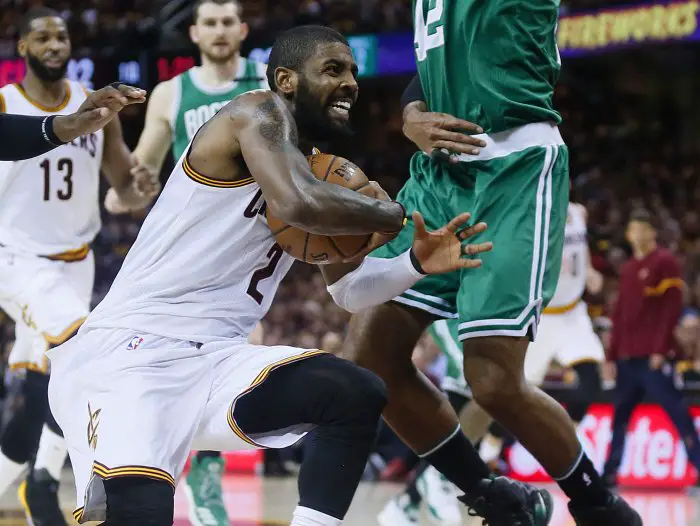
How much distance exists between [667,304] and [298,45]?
6169 millimetres

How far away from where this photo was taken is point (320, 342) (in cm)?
1246

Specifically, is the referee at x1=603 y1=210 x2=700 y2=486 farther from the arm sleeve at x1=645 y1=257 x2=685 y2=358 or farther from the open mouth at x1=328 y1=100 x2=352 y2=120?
the open mouth at x1=328 y1=100 x2=352 y2=120

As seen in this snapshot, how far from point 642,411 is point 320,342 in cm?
418

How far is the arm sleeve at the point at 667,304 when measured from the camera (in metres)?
9.01

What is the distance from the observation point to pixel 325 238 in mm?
3451

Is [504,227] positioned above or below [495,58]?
below

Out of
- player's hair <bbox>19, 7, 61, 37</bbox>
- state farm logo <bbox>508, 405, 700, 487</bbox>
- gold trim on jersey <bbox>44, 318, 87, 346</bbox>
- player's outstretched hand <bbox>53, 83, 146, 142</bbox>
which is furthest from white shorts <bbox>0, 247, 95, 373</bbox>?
state farm logo <bbox>508, 405, 700, 487</bbox>

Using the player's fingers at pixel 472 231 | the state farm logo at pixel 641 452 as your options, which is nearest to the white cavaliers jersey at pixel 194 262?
the player's fingers at pixel 472 231

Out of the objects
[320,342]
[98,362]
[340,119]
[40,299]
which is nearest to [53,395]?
[98,362]

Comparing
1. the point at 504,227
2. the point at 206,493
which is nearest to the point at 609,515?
the point at 504,227

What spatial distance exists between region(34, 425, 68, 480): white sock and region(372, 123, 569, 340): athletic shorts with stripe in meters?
1.91

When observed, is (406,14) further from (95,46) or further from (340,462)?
(340,462)

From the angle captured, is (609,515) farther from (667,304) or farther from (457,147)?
(667,304)

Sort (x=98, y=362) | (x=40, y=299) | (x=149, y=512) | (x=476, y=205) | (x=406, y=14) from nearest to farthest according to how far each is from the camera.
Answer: (x=149, y=512)
(x=98, y=362)
(x=476, y=205)
(x=40, y=299)
(x=406, y=14)
